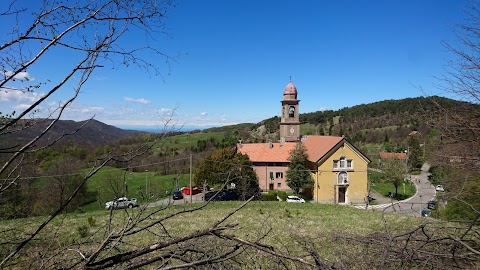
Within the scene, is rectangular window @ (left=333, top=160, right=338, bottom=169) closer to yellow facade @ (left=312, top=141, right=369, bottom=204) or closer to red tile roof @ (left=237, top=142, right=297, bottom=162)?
yellow facade @ (left=312, top=141, right=369, bottom=204)

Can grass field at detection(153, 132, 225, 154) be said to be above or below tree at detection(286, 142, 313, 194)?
above

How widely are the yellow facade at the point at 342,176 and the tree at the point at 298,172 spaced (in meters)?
1.44

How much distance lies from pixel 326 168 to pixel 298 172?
344cm

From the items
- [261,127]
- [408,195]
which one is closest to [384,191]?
[408,195]

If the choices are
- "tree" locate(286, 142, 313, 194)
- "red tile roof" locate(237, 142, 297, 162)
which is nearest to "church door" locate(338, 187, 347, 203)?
"tree" locate(286, 142, 313, 194)

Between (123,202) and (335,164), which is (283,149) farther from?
(123,202)

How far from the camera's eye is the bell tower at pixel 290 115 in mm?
37312

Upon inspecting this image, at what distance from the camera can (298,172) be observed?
102 ft

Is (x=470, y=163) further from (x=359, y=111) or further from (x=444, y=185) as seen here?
(x=359, y=111)

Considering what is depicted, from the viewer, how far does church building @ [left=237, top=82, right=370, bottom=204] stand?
3259 cm

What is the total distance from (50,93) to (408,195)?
44269 millimetres

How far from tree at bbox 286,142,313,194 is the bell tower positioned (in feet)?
20.1

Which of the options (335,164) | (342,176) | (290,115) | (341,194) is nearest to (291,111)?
(290,115)

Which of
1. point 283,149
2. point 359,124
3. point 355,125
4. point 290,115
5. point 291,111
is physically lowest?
point 283,149
